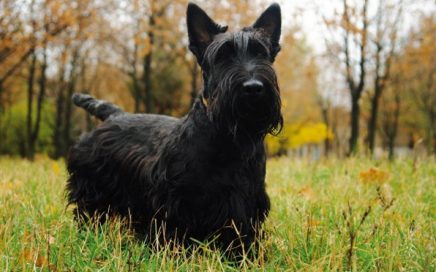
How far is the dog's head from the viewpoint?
2.38 m

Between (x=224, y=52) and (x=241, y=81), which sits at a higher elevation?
(x=224, y=52)

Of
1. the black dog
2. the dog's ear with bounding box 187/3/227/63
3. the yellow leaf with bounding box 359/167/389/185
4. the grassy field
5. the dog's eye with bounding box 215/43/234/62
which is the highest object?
the dog's ear with bounding box 187/3/227/63

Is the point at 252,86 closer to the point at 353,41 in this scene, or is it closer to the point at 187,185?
the point at 187,185

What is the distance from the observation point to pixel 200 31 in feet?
9.46

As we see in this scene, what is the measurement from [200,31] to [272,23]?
0.48 metres

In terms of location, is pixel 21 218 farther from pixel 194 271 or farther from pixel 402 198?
pixel 402 198

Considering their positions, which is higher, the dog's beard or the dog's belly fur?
the dog's beard

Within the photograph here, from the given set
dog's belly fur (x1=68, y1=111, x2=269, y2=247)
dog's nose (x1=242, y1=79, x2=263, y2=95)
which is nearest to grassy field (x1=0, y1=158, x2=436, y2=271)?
dog's belly fur (x1=68, y1=111, x2=269, y2=247)

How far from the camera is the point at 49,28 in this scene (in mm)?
10266

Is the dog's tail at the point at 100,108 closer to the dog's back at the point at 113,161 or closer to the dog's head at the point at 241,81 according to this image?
the dog's back at the point at 113,161

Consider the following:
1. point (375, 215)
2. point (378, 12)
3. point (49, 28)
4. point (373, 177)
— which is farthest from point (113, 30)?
point (375, 215)

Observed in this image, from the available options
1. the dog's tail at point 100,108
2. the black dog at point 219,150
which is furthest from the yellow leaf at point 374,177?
the dog's tail at point 100,108

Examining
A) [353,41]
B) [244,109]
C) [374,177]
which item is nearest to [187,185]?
[244,109]

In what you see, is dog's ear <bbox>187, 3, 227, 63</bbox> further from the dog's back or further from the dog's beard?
the dog's back
